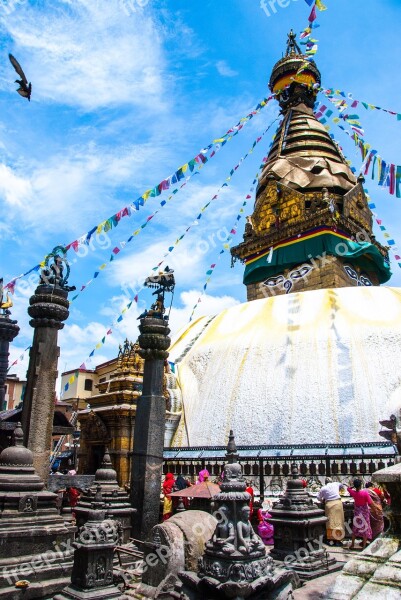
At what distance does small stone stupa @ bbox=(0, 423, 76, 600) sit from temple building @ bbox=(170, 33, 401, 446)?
4.22 meters

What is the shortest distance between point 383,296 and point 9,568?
14448 mm

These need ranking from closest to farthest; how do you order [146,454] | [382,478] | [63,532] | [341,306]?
[382,478]
[63,532]
[146,454]
[341,306]

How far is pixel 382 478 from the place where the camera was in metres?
2.92

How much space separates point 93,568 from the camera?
178 inches

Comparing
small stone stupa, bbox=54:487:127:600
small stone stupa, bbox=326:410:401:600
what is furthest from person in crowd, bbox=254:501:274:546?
small stone stupa, bbox=326:410:401:600

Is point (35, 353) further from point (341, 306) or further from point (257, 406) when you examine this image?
point (341, 306)

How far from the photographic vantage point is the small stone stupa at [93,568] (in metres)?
4.45

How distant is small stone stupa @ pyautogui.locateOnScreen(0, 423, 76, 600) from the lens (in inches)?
193

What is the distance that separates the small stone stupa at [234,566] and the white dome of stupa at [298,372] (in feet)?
25.6

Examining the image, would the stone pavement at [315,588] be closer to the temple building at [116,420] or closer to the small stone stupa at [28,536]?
the small stone stupa at [28,536]

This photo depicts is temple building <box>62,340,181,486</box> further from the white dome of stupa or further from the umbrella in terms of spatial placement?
the umbrella

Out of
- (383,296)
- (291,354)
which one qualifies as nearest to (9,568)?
(291,354)

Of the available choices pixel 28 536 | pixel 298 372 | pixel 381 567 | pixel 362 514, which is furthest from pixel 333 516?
pixel 381 567

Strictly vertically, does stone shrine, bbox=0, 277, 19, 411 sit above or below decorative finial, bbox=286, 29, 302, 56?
below
